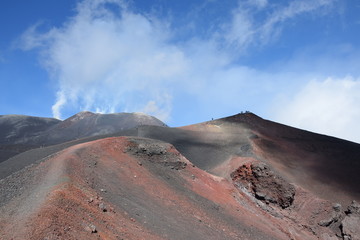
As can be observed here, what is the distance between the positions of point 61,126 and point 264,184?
65.1 m

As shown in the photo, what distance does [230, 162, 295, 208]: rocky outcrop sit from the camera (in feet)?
83.9

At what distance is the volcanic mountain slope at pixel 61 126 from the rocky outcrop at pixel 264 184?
49849 mm

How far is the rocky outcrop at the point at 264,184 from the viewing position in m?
25.6

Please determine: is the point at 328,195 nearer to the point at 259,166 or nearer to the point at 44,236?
the point at 259,166

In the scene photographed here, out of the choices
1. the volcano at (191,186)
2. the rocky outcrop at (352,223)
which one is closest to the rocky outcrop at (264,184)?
the volcano at (191,186)

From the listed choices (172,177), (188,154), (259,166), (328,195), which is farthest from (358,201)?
(172,177)

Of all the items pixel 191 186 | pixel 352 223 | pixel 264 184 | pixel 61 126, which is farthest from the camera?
pixel 61 126

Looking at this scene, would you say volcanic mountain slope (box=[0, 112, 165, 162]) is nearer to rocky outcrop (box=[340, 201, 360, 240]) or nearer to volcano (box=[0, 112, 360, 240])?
volcano (box=[0, 112, 360, 240])

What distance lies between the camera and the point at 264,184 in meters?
26.0

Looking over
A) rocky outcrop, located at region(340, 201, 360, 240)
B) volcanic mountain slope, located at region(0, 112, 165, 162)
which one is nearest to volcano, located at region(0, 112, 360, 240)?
rocky outcrop, located at region(340, 201, 360, 240)

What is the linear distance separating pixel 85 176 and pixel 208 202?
8059 millimetres

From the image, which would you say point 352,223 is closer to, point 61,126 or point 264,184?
point 264,184

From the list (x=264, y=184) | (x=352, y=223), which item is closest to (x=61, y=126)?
(x=264, y=184)

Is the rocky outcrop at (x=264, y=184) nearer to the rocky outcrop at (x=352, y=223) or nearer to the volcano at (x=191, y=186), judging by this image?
the volcano at (x=191, y=186)
